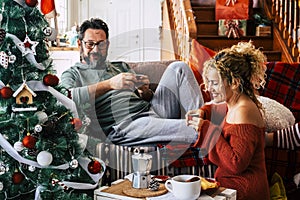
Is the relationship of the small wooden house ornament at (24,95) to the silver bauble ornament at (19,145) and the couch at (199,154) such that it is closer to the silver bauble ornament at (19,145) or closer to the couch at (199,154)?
the silver bauble ornament at (19,145)

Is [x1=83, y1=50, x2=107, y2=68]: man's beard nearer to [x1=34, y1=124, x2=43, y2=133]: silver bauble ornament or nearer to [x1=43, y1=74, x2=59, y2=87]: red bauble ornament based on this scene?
[x1=43, y1=74, x2=59, y2=87]: red bauble ornament

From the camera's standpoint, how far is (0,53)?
200cm

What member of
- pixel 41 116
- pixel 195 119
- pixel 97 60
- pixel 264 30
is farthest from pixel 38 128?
pixel 264 30

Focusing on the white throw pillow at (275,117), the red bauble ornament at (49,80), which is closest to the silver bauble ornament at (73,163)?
the red bauble ornament at (49,80)

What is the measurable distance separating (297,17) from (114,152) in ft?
9.87

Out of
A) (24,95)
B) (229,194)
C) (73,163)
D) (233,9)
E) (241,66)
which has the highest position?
(233,9)

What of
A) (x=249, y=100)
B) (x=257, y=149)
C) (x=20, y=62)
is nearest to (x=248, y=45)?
(x=249, y=100)

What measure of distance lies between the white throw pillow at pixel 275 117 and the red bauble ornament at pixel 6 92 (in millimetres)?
1637

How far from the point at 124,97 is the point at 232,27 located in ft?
8.79

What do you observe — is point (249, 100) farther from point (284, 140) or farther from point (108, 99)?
point (108, 99)

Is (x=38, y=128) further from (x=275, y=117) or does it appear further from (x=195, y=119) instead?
(x=275, y=117)

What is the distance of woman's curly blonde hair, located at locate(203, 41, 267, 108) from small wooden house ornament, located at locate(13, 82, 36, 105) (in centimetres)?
88

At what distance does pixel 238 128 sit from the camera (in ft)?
7.46

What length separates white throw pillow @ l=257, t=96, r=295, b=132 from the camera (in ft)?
10.1
